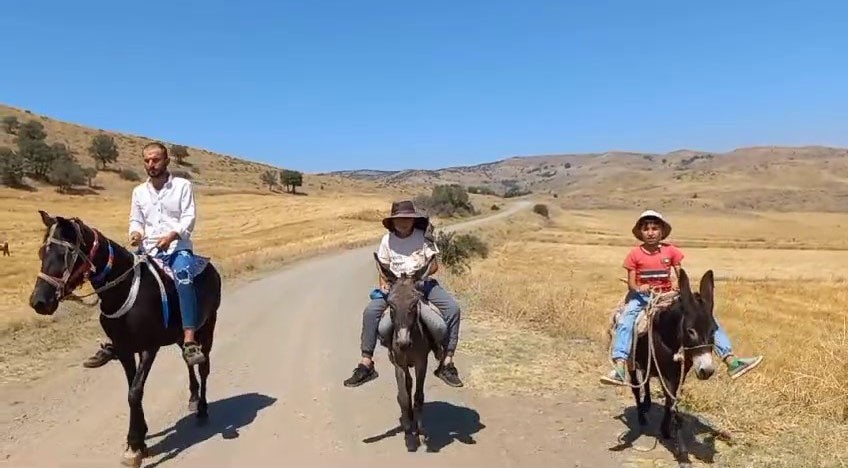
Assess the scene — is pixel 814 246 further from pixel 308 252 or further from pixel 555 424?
pixel 555 424

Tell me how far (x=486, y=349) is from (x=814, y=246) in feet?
155

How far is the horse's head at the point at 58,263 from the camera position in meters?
6.14

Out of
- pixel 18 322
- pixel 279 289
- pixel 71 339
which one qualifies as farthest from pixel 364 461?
pixel 279 289

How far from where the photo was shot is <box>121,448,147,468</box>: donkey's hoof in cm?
662

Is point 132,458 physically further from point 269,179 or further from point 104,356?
point 269,179

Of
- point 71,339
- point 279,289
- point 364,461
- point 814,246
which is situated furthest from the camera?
point 814,246

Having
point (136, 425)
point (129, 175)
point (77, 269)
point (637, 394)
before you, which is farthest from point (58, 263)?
point (129, 175)

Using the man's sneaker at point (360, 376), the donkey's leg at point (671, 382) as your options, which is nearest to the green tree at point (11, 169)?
the man's sneaker at point (360, 376)

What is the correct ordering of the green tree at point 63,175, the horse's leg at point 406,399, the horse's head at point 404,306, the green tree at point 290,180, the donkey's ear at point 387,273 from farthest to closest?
the green tree at point 290,180 → the green tree at point 63,175 → the donkey's ear at point 387,273 → the horse's leg at point 406,399 → the horse's head at point 404,306

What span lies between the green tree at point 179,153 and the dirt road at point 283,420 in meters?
98.0

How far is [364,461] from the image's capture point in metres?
6.79

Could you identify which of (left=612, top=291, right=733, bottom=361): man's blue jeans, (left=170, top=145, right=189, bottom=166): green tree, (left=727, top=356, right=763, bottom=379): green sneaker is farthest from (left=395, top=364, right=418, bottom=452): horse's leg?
(left=170, top=145, right=189, bottom=166): green tree

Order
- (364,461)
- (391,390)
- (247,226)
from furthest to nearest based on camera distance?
(247,226)
(391,390)
(364,461)

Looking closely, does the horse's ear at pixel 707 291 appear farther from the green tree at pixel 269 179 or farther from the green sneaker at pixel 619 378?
the green tree at pixel 269 179
